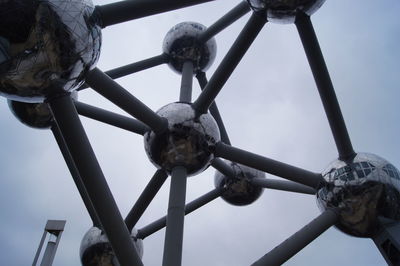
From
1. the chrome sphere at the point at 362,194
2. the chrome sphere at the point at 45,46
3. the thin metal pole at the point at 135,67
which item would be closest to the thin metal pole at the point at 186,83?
the thin metal pole at the point at 135,67

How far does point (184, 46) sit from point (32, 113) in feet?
9.59

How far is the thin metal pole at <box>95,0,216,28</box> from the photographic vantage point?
3.50m

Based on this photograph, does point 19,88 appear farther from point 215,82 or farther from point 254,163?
point 254,163

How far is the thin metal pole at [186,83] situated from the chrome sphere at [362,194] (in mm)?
2463

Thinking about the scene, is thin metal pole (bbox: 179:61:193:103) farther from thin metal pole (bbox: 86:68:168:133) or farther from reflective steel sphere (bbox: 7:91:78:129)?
reflective steel sphere (bbox: 7:91:78:129)

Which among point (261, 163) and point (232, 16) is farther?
point (232, 16)

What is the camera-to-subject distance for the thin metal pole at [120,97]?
4145mm

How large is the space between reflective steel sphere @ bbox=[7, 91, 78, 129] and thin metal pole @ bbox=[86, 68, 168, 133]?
1931 millimetres

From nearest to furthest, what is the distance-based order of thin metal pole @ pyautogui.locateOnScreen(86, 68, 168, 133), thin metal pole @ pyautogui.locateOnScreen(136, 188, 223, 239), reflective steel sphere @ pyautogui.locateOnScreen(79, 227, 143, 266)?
thin metal pole @ pyautogui.locateOnScreen(86, 68, 168, 133), reflective steel sphere @ pyautogui.locateOnScreen(79, 227, 143, 266), thin metal pole @ pyautogui.locateOnScreen(136, 188, 223, 239)

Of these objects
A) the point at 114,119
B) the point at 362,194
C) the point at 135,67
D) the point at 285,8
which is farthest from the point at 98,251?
the point at 285,8

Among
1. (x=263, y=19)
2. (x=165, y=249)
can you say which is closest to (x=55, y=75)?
(x=165, y=249)

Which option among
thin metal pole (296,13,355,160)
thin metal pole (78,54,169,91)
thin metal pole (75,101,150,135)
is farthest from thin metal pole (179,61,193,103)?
thin metal pole (296,13,355,160)

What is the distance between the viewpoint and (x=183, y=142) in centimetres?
502

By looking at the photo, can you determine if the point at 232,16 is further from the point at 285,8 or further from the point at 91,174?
the point at 91,174
